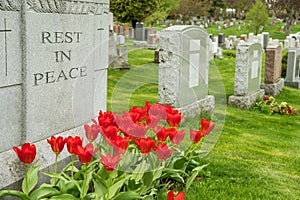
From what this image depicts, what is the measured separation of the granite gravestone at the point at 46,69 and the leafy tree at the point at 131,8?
861 inches

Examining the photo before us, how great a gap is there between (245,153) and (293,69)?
7852 millimetres

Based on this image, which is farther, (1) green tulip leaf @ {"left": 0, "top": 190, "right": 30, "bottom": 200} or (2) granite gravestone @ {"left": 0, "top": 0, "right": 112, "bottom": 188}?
(2) granite gravestone @ {"left": 0, "top": 0, "right": 112, "bottom": 188}

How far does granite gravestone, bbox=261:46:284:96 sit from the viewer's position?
1075 centimetres

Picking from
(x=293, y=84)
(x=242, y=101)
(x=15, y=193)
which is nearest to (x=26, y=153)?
(x=15, y=193)

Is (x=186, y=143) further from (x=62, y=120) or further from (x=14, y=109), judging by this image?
(x=14, y=109)

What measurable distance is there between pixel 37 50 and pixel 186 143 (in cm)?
185

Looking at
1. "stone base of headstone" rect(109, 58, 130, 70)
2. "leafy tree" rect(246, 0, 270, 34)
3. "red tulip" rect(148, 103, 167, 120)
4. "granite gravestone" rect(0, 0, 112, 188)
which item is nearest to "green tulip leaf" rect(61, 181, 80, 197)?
"granite gravestone" rect(0, 0, 112, 188)

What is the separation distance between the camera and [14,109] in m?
3.33

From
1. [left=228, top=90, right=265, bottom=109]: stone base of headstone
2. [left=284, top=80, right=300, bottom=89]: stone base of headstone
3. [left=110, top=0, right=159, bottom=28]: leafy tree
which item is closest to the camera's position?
[left=228, top=90, right=265, bottom=109]: stone base of headstone

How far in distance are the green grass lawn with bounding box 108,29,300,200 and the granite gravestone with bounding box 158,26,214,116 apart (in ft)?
1.63

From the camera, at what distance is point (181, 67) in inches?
275

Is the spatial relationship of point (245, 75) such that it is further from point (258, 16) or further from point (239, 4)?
point (239, 4)

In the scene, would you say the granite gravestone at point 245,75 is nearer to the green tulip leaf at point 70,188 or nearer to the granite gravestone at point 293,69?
the granite gravestone at point 293,69

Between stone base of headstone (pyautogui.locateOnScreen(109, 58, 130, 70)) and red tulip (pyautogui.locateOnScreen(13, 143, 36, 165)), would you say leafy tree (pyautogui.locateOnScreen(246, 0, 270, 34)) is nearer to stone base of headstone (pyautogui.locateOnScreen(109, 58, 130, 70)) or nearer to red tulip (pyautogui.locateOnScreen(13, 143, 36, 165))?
stone base of headstone (pyautogui.locateOnScreen(109, 58, 130, 70))
